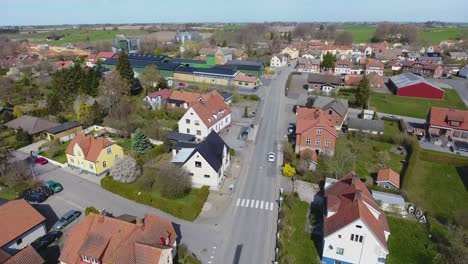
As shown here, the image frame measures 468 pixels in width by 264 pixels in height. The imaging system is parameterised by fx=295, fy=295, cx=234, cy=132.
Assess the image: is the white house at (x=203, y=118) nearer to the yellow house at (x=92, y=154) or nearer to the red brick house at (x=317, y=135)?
the yellow house at (x=92, y=154)

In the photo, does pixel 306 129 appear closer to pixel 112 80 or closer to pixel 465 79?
pixel 112 80

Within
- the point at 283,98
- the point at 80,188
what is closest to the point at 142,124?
the point at 80,188

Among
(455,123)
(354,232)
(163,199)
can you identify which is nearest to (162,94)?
(163,199)

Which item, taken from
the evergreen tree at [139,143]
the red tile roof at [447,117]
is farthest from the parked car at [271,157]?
the red tile roof at [447,117]

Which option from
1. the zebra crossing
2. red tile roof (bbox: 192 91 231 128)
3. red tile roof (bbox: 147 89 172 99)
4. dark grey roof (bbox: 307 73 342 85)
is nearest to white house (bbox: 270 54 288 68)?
dark grey roof (bbox: 307 73 342 85)

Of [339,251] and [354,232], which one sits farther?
[339,251]

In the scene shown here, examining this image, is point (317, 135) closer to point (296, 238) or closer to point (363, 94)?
point (296, 238)

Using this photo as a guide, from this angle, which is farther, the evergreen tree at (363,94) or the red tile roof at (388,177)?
the evergreen tree at (363,94)
